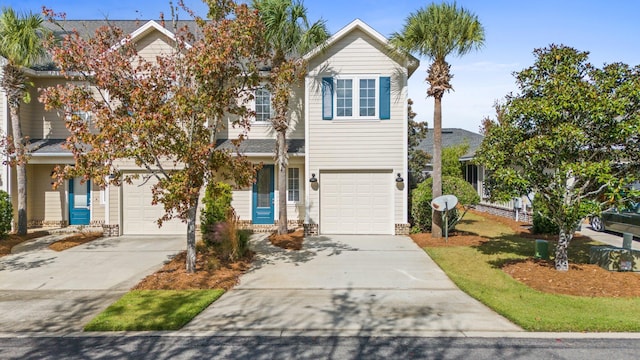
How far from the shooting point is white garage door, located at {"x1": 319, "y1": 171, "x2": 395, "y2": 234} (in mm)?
15281

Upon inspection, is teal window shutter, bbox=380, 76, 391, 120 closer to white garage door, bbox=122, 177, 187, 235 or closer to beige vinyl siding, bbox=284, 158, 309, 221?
beige vinyl siding, bbox=284, 158, 309, 221

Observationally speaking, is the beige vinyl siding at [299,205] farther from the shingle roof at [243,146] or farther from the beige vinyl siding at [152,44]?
the beige vinyl siding at [152,44]

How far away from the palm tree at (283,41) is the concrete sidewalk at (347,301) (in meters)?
3.99

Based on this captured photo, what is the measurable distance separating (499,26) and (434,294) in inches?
369

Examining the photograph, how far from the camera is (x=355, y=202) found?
15398 mm

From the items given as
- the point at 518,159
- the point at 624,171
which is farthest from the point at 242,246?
the point at 624,171

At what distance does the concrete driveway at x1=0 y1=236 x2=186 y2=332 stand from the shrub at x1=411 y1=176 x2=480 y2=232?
8010 mm

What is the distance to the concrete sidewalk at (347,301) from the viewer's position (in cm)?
648

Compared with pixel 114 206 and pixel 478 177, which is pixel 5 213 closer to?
pixel 114 206

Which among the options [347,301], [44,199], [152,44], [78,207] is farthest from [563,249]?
[44,199]

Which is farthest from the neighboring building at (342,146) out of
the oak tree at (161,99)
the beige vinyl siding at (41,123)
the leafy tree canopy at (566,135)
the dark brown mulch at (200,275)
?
the oak tree at (161,99)

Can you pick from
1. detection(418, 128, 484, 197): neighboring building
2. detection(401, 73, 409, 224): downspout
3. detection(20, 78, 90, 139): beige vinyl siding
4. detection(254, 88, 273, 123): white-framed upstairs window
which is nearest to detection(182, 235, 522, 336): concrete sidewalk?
detection(401, 73, 409, 224): downspout

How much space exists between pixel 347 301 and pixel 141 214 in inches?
413

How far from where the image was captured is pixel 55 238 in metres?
14.5
